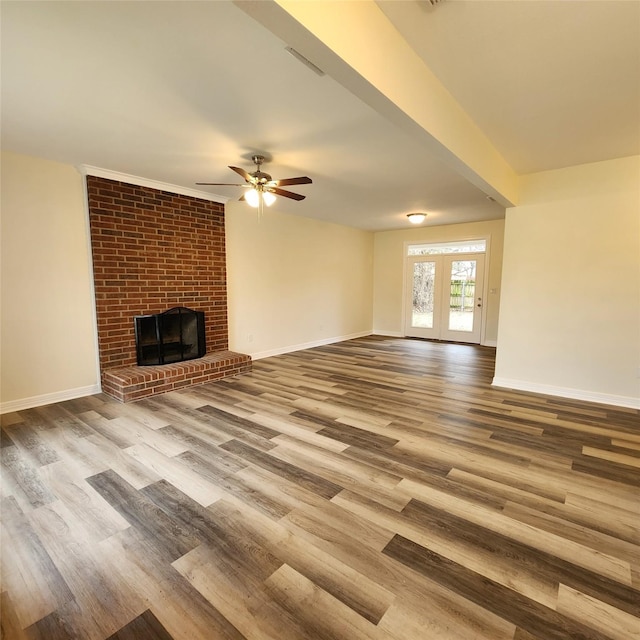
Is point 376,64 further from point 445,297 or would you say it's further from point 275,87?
point 445,297

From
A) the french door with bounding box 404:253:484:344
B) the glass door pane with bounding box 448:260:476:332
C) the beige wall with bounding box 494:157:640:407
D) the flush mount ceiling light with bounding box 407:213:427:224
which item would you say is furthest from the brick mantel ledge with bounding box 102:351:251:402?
the glass door pane with bounding box 448:260:476:332

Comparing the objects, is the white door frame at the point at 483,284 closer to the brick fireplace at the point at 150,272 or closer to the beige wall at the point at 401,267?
the beige wall at the point at 401,267

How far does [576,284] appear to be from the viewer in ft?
11.8

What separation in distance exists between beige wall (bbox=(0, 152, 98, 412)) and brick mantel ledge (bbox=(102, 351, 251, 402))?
0.40 metres

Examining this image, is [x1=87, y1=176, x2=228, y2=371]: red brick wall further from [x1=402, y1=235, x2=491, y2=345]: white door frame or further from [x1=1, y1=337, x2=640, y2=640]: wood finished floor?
[x1=402, y1=235, x2=491, y2=345]: white door frame

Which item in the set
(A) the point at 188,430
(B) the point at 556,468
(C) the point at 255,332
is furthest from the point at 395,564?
(C) the point at 255,332

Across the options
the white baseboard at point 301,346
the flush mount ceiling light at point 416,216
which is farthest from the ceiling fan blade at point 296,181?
the flush mount ceiling light at point 416,216

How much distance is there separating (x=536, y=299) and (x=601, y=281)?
1.95 feet

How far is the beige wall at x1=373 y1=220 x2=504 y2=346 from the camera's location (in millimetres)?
6633

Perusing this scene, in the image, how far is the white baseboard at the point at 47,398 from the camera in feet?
10.9

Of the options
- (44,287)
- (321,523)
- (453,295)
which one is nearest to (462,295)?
(453,295)

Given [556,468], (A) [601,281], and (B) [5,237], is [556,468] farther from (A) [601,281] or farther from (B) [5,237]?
(B) [5,237]

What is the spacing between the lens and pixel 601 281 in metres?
3.48

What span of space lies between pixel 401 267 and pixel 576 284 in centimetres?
438
